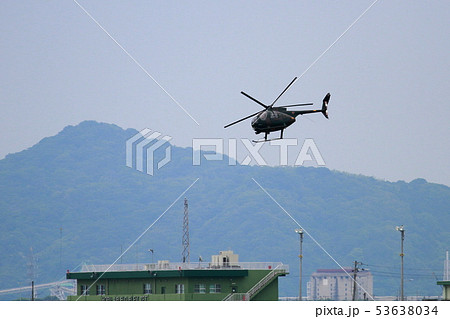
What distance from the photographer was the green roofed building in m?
88.4

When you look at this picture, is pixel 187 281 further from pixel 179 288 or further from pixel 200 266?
pixel 200 266

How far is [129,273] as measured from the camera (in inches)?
3632

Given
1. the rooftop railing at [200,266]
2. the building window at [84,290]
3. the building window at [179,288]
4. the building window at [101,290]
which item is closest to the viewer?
the building window at [179,288]

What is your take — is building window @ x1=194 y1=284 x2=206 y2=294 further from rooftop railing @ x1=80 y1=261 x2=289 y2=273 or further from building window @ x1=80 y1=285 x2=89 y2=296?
building window @ x1=80 y1=285 x2=89 y2=296

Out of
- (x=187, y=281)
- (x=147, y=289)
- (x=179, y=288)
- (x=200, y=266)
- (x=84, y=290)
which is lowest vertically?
(x=84, y=290)

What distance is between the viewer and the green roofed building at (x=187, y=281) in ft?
290

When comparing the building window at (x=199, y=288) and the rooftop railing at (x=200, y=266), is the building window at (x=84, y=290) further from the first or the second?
the building window at (x=199, y=288)

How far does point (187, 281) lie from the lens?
88438 millimetres

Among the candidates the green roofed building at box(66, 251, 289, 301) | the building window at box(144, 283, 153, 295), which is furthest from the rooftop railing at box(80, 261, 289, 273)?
the building window at box(144, 283, 153, 295)

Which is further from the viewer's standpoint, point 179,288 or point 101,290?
point 101,290

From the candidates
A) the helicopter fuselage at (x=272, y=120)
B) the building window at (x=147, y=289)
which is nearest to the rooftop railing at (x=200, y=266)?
the building window at (x=147, y=289)

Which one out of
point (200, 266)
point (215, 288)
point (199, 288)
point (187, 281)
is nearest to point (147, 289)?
point (187, 281)
